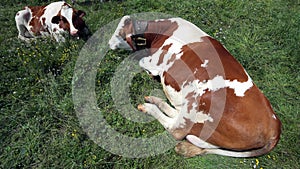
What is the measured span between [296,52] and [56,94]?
482 centimetres

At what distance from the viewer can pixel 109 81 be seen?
16.9 ft

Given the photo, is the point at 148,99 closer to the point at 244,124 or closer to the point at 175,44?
the point at 175,44

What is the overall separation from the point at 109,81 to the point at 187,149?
1.88 m

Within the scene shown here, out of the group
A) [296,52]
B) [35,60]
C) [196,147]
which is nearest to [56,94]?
[35,60]

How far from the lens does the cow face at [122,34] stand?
193 inches

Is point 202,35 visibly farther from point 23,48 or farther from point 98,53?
point 23,48

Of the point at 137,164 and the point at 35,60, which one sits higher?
the point at 35,60

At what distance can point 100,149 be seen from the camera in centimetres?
420

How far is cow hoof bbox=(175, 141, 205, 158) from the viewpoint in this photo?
420 centimetres

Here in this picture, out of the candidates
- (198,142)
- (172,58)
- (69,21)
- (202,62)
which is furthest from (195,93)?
(69,21)

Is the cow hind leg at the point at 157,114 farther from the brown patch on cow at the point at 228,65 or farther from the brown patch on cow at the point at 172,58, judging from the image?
the brown patch on cow at the point at 228,65

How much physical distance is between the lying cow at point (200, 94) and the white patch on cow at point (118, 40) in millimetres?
16

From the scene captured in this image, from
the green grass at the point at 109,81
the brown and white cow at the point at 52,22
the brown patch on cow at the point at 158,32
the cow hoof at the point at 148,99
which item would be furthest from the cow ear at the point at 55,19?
the cow hoof at the point at 148,99

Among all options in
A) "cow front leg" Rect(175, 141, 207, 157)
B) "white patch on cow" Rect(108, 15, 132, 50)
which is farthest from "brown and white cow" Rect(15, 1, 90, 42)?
"cow front leg" Rect(175, 141, 207, 157)
